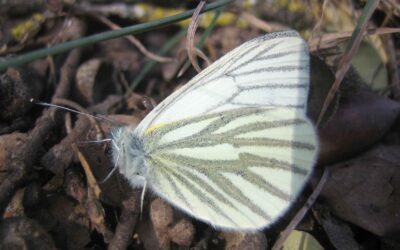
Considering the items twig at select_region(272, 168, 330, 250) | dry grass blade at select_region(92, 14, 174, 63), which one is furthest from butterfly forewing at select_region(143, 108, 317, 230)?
dry grass blade at select_region(92, 14, 174, 63)

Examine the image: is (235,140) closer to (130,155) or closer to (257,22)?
(130,155)

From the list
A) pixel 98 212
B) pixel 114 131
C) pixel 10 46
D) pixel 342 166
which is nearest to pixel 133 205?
pixel 98 212

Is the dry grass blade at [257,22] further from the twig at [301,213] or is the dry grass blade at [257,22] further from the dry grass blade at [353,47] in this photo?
the twig at [301,213]

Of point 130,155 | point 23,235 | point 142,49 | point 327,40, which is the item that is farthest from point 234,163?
point 142,49

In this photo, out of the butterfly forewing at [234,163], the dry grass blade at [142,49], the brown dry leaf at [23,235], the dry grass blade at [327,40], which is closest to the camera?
the brown dry leaf at [23,235]

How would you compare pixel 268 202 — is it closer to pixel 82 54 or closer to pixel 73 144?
pixel 73 144

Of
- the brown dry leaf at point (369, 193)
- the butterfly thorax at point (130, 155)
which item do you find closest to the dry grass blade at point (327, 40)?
the brown dry leaf at point (369, 193)

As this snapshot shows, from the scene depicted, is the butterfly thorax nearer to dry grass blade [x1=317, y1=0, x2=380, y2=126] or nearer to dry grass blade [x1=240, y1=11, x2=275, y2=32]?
dry grass blade [x1=317, y1=0, x2=380, y2=126]

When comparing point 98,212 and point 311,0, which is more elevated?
point 311,0
